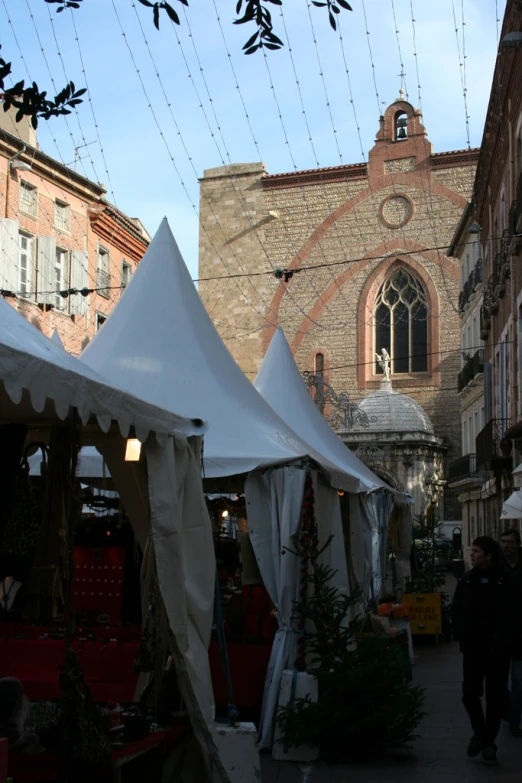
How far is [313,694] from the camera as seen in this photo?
23.1 ft

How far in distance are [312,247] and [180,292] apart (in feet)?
97.6

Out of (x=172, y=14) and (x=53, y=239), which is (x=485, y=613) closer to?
(x=172, y=14)

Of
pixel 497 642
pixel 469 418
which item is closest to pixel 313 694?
pixel 497 642

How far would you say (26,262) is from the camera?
2594 centimetres

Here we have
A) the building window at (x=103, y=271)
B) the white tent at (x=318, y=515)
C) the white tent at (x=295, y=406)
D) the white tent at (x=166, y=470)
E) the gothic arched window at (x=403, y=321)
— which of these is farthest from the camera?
the gothic arched window at (x=403, y=321)

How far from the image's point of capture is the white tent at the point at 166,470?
15.0 ft

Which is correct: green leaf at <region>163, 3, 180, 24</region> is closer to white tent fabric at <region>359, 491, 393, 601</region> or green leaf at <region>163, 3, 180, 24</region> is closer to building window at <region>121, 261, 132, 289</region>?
white tent fabric at <region>359, 491, 393, 601</region>

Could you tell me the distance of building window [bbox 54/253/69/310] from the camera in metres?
27.2

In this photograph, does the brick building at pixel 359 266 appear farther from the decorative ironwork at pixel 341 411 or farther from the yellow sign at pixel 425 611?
the yellow sign at pixel 425 611

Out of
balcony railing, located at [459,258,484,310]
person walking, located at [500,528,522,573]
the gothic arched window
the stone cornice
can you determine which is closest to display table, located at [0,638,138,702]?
person walking, located at [500,528,522,573]

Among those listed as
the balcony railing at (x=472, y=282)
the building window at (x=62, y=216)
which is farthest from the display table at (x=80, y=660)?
the balcony railing at (x=472, y=282)

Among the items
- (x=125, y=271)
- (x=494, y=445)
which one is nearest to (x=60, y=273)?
(x=125, y=271)

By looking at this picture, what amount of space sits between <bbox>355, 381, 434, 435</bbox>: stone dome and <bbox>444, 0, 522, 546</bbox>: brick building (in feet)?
13.9

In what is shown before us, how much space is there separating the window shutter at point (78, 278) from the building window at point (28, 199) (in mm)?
1827
